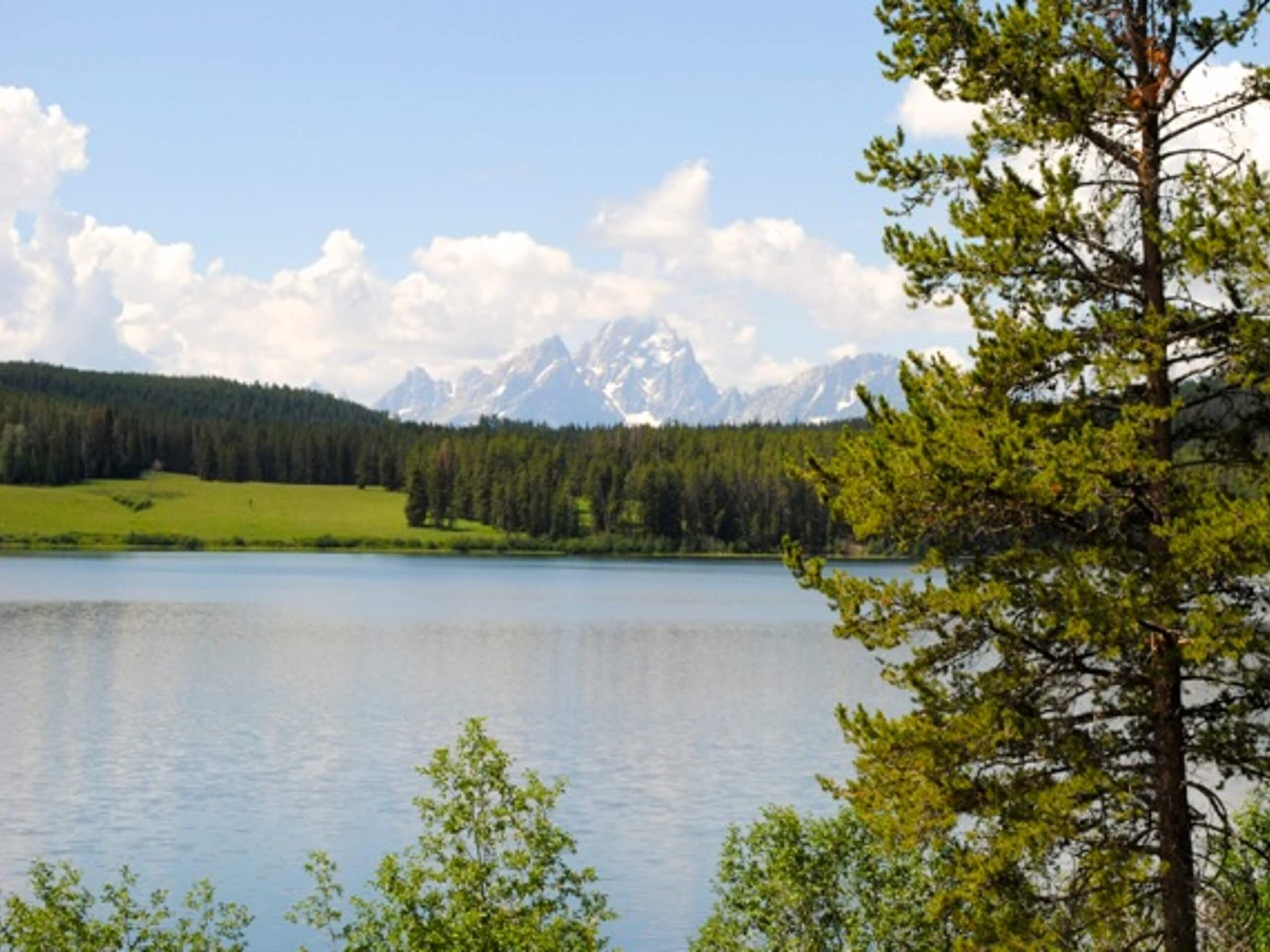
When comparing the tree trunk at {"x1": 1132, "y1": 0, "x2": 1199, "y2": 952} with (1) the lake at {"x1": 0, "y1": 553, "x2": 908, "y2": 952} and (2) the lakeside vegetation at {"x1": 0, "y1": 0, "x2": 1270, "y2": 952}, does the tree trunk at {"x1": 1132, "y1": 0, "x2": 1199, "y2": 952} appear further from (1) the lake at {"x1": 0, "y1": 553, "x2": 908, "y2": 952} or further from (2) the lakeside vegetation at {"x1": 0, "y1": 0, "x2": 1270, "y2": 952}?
(1) the lake at {"x1": 0, "y1": 553, "x2": 908, "y2": 952}

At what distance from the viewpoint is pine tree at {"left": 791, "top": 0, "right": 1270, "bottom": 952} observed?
57.9 ft

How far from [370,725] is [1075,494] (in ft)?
150

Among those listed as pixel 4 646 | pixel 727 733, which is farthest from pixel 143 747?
pixel 4 646

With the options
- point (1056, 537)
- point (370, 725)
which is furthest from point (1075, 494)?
point (370, 725)

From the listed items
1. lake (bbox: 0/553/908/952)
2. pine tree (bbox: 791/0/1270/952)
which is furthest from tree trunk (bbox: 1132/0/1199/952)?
lake (bbox: 0/553/908/952)

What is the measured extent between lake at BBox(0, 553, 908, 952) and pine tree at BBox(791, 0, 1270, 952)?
15679 millimetres

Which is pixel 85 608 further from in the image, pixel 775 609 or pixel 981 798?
pixel 981 798

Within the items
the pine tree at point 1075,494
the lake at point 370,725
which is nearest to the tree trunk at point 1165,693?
the pine tree at point 1075,494

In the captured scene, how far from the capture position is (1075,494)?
17.7m

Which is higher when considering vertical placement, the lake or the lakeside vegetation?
the lakeside vegetation

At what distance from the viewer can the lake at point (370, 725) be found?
39.2m

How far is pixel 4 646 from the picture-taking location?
83.3 metres

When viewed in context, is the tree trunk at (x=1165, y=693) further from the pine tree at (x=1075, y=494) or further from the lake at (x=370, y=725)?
the lake at (x=370, y=725)

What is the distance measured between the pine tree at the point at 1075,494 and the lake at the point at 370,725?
51.4 feet
